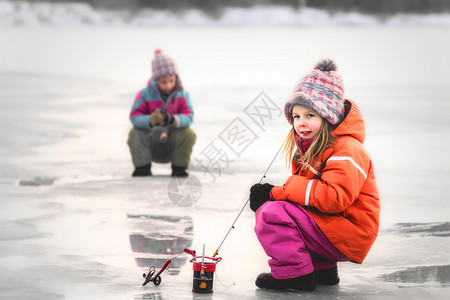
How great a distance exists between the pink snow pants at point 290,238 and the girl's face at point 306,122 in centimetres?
38

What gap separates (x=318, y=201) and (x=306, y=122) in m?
0.44

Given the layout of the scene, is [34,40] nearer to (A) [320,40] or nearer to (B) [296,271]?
(A) [320,40]

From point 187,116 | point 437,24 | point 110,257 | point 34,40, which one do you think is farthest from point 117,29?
point 110,257

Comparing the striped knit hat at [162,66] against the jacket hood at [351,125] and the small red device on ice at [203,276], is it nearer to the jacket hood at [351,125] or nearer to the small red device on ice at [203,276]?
the jacket hood at [351,125]

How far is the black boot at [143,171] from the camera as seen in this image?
7898mm

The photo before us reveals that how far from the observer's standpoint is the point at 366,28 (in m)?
29.3

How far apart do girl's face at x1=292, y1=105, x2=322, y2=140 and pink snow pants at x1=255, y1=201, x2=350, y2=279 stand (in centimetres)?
38

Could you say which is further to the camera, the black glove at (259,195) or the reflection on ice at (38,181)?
the reflection on ice at (38,181)

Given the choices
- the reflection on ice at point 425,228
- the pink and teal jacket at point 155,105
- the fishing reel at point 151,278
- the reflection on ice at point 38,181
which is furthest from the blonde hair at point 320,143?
the reflection on ice at point 38,181

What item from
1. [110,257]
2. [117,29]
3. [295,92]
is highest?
[295,92]

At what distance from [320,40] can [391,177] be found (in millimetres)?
16157

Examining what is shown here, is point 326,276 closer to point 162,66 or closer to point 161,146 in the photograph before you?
point 161,146

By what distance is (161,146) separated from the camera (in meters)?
8.00

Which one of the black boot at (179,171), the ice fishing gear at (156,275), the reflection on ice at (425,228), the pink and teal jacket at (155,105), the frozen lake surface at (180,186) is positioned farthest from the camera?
the pink and teal jacket at (155,105)
